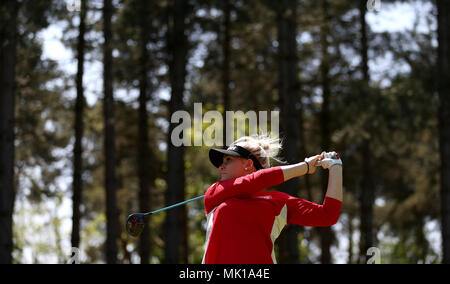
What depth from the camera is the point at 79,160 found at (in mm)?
14016

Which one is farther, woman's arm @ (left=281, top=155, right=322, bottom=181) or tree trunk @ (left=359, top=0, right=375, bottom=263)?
tree trunk @ (left=359, top=0, right=375, bottom=263)

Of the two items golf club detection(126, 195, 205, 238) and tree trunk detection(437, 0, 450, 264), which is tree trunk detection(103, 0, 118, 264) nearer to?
tree trunk detection(437, 0, 450, 264)

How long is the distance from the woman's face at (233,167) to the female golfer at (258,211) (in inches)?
4.7

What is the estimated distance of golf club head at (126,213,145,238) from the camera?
494cm

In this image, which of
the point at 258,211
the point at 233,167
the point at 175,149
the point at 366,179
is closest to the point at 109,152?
the point at 175,149

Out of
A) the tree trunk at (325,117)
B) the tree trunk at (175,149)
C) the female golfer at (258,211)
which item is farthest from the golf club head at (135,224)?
the tree trunk at (325,117)

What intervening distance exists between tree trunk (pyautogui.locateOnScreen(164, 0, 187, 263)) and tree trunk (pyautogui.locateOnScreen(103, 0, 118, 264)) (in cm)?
121

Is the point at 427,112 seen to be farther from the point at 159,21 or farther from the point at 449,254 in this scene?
the point at 159,21

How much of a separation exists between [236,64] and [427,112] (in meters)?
6.15

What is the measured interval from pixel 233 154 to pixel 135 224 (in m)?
1.07

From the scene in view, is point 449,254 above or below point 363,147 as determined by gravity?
below

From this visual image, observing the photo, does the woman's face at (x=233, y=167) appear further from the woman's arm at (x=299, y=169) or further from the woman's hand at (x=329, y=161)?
the woman's hand at (x=329, y=161)

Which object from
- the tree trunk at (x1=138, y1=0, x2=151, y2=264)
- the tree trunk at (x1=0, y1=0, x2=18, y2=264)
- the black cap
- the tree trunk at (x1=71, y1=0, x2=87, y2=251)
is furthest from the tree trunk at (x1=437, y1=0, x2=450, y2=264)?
the black cap
